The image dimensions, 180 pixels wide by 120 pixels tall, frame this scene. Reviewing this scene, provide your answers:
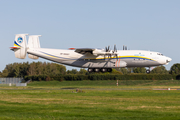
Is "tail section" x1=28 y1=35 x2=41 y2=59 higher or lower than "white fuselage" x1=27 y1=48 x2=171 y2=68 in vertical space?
higher

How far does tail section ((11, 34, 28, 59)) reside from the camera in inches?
1924

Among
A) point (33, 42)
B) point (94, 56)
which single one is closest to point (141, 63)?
point (94, 56)

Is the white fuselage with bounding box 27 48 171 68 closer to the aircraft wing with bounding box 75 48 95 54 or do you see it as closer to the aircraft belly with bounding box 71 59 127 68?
the aircraft belly with bounding box 71 59 127 68

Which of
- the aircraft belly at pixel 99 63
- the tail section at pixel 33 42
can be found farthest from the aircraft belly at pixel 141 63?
the tail section at pixel 33 42

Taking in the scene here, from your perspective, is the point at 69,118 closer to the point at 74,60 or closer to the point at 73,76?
the point at 74,60

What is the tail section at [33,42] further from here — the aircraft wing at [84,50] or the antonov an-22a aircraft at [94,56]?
the aircraft wing at [84,50]

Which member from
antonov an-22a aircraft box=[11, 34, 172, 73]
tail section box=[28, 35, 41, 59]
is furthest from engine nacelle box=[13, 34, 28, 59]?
tail section box=[28, 35, 41, 59]

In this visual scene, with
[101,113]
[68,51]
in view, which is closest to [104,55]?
[68,51]

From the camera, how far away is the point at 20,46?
49.0 metres

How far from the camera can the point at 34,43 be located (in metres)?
51.6

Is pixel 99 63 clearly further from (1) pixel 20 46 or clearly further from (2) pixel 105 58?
(1) pixel 20 46

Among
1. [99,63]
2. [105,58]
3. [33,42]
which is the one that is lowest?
[99,63]

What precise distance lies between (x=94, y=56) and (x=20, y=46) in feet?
48.4

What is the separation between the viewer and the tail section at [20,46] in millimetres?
48875
